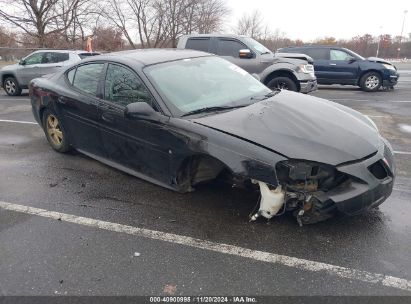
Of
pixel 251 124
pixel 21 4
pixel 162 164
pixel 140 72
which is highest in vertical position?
pixel 21 4

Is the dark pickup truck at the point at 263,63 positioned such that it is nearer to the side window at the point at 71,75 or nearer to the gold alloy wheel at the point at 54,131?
the side window at the point at 71,75

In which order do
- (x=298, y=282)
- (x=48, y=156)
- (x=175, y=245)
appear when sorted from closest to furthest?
(x=298, y=282) < (x=175, y=245) < (x=48, y=156)

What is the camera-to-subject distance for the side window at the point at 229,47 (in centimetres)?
949

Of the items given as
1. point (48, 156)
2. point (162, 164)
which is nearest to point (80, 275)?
point (162, 164)

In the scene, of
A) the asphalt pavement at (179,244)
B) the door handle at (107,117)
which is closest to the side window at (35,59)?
the asphalt pavement at (179,244)

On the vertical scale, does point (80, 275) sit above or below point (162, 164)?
below

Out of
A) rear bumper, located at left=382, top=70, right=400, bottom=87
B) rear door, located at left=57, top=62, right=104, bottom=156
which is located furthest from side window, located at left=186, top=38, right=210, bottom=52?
rear bumper, located at left=382, top=70, right=400, bottom=87

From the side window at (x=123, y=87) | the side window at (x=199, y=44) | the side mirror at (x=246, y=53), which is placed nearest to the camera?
the side window at (x=123, y=87)

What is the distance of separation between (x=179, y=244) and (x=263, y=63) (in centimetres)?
725

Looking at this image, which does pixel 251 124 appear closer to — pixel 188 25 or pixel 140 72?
pixel 140 72

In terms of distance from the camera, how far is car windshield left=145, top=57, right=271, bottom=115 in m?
3.62

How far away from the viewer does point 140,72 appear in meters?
3.78

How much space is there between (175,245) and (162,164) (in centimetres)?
95

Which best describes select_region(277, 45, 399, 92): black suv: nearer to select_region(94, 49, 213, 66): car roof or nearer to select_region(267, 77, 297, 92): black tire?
select_region(267, 77, 297, 92): black tire
